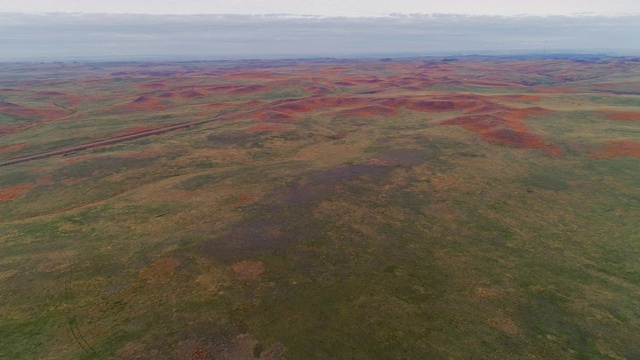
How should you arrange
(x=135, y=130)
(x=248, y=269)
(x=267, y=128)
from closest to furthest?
(x=248, y=269) → (x=267, y=128) → (x=135, y=130)

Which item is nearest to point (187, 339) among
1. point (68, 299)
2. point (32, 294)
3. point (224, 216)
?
point (68, 299)

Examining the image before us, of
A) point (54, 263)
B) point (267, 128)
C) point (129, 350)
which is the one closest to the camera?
point (129, 350)

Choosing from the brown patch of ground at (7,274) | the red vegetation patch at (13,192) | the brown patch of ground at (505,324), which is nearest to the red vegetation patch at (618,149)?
the brown patch of ground at (505,324)

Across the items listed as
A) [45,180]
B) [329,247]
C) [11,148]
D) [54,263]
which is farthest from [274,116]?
[54,263]

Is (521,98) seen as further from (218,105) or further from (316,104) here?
(218,105)

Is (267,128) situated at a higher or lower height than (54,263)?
higher

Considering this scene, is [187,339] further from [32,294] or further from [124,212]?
[124,212]
